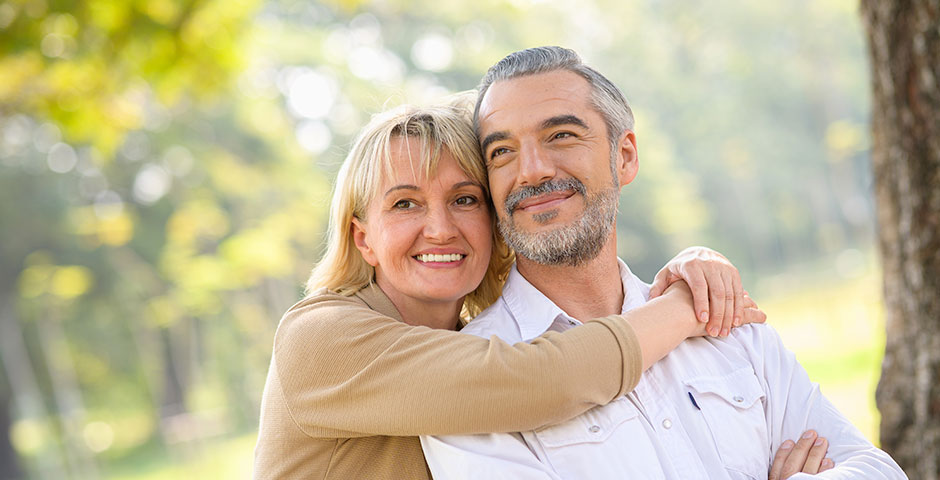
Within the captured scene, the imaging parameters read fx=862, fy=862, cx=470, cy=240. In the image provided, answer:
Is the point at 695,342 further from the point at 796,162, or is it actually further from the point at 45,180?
the point at 796,162

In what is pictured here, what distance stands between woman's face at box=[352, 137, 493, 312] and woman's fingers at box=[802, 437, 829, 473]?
1070 mm

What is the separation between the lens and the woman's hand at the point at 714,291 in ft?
8.11

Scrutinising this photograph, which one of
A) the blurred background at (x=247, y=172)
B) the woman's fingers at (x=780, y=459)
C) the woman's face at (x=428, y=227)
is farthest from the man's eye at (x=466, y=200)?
the blurred background at (x=247, y=172)

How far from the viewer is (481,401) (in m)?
2.05

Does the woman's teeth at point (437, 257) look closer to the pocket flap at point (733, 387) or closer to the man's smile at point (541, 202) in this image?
the man's smile at point (541, 202)

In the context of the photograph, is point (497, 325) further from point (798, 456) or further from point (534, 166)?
point (798, 456)

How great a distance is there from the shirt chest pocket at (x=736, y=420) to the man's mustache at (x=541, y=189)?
0.64m

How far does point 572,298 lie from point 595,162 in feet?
1.41

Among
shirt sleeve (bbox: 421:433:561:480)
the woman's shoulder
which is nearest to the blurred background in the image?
the woman's shoulder

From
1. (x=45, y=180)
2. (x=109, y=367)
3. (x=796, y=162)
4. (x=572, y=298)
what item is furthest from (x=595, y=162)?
(x=796, y=162)

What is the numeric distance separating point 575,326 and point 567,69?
0.80 meters

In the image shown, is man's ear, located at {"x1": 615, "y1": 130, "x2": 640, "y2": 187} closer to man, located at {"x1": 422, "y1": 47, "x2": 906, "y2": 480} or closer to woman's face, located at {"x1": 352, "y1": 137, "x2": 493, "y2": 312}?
man, located at {"x1": 422, "y1": 47, "x2": 906, "y2": 480}

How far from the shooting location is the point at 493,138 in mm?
2576

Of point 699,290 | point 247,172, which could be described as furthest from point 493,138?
point 247,172
